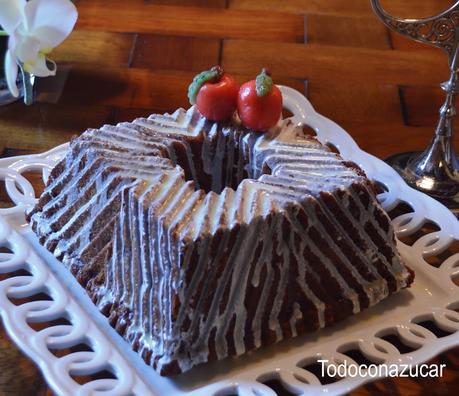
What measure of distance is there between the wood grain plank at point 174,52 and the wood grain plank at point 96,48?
0.03 metres

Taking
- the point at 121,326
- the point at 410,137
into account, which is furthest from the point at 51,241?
the point at 410,137

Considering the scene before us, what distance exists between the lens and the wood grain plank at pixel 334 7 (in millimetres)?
2398

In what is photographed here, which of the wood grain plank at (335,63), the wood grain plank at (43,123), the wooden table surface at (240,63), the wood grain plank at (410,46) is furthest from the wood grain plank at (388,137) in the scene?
the wood grain plank at (43,123)

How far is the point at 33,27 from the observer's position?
1.38 meters

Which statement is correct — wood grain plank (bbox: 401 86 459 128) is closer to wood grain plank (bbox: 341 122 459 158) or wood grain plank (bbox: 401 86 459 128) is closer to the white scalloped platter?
wood grain plank (bbox: 341 122 459 158)

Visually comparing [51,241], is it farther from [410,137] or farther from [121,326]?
[410,137]

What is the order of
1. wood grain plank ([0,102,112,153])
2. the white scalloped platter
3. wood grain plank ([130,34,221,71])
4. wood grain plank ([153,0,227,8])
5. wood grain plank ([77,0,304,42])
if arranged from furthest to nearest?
wood grain plank ([153,0,227,8]), wood grain plank ([77,0,304,42]), wood grain plank ([130,34,221,71]), wood grain plank ([0,102,112,153]), the white scalloped platter

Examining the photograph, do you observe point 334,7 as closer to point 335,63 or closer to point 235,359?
point 335,63

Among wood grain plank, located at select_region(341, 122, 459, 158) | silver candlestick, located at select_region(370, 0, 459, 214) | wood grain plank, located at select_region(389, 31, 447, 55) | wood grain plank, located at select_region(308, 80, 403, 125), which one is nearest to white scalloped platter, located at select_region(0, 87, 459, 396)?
silver candlestick, located at select_region(370, 0, 459, 214)

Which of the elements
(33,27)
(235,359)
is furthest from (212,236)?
(33,27)

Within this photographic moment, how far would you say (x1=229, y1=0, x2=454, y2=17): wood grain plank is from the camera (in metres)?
2.40

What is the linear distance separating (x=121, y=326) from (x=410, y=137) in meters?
0.91

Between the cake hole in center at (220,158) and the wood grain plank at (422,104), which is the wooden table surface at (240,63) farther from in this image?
the cake hole in center at (220,158)

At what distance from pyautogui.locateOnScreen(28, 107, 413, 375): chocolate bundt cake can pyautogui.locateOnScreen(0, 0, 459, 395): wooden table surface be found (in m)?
0.43
